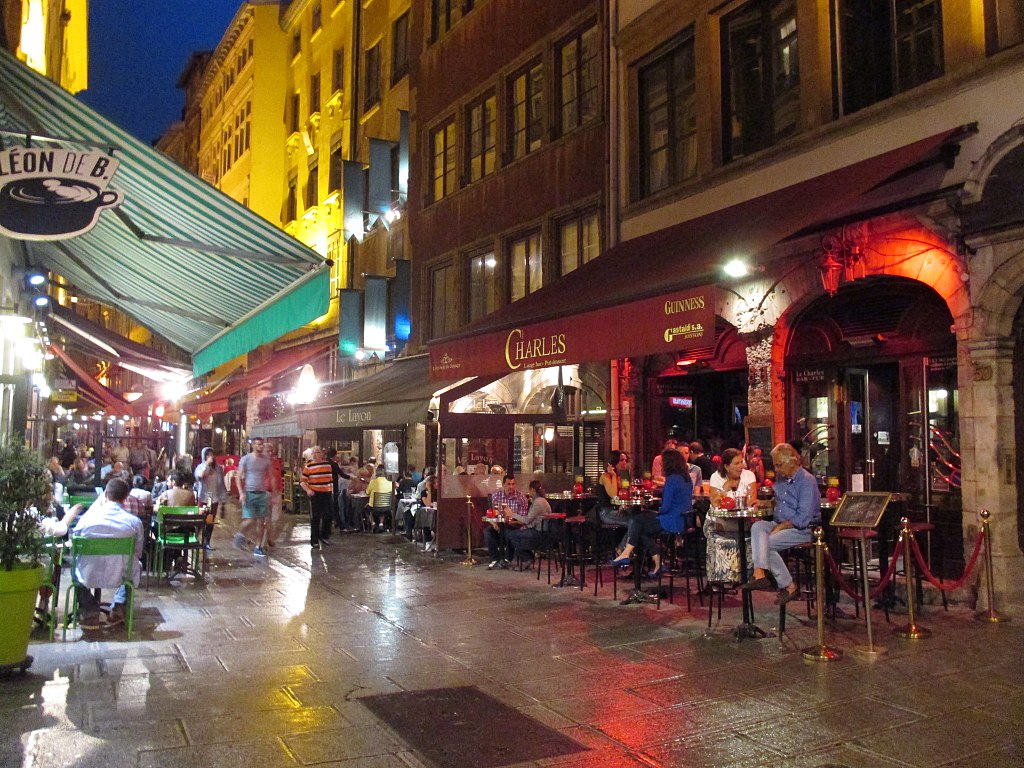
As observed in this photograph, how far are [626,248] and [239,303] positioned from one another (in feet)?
18.0

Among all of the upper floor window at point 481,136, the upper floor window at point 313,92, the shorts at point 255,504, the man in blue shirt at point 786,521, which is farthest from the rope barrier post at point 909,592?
the upper floor window at point 313,92

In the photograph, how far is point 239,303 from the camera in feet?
33.0

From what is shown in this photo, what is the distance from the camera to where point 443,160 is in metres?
20.6

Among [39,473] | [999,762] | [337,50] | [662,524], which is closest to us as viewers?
[999,762]

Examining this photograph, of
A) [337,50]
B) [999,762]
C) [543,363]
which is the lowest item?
[999,762]

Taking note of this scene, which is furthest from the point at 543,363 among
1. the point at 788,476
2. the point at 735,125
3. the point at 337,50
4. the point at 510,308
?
the point at 337,50

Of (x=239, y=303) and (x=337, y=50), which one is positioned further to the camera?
(x=337, y=50)

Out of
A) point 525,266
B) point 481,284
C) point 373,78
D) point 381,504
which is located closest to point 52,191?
point 381,504

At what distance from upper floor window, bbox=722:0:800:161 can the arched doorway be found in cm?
259

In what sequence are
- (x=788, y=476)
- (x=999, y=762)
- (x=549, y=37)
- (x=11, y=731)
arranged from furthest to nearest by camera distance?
1. (x=549, y=37)
2. (x=788, y=476)
3. (x=11, y=731)
4. (x=999, y=762)

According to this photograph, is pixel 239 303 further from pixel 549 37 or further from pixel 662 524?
pixel 549 37

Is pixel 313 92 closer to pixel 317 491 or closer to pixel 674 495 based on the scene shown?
pixel 317 491

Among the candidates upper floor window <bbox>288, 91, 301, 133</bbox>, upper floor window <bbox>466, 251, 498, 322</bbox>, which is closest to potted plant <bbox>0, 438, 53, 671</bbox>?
upper floor window <bbox>466, 251, 498, 322</bbox>

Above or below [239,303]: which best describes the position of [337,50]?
above
